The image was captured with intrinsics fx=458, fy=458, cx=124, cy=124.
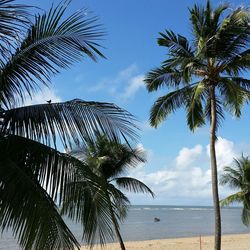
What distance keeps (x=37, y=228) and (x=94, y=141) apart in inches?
52.1

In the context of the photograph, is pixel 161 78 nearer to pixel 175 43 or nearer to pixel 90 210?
pixel 175 43

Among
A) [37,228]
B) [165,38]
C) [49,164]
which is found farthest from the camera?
[165,38]

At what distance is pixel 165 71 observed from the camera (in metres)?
16.5

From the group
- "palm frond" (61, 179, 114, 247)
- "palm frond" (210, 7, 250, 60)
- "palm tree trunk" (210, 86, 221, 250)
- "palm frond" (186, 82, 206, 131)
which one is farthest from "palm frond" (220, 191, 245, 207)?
"palm frond" (61, 179, 114, 247)

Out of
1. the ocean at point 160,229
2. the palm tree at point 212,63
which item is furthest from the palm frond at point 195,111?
the ocean at point 160,229

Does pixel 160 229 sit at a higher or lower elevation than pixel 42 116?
higher

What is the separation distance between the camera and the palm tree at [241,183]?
2655 centimetres

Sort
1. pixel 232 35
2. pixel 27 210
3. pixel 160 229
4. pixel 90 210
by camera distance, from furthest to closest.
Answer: pixel 160 229
pixel 232 35
pixel 90 210
pixel 27 210

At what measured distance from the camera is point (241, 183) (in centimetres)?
2723

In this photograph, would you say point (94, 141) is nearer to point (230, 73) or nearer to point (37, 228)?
point (37, 228)

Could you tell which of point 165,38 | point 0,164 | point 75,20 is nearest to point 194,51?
point 165,38

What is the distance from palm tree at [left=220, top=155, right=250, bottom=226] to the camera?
26547 mm

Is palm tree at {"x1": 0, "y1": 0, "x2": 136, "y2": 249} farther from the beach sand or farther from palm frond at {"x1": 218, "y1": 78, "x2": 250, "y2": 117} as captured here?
the beach sand

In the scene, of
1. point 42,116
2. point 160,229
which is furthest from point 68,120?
point 160,229
